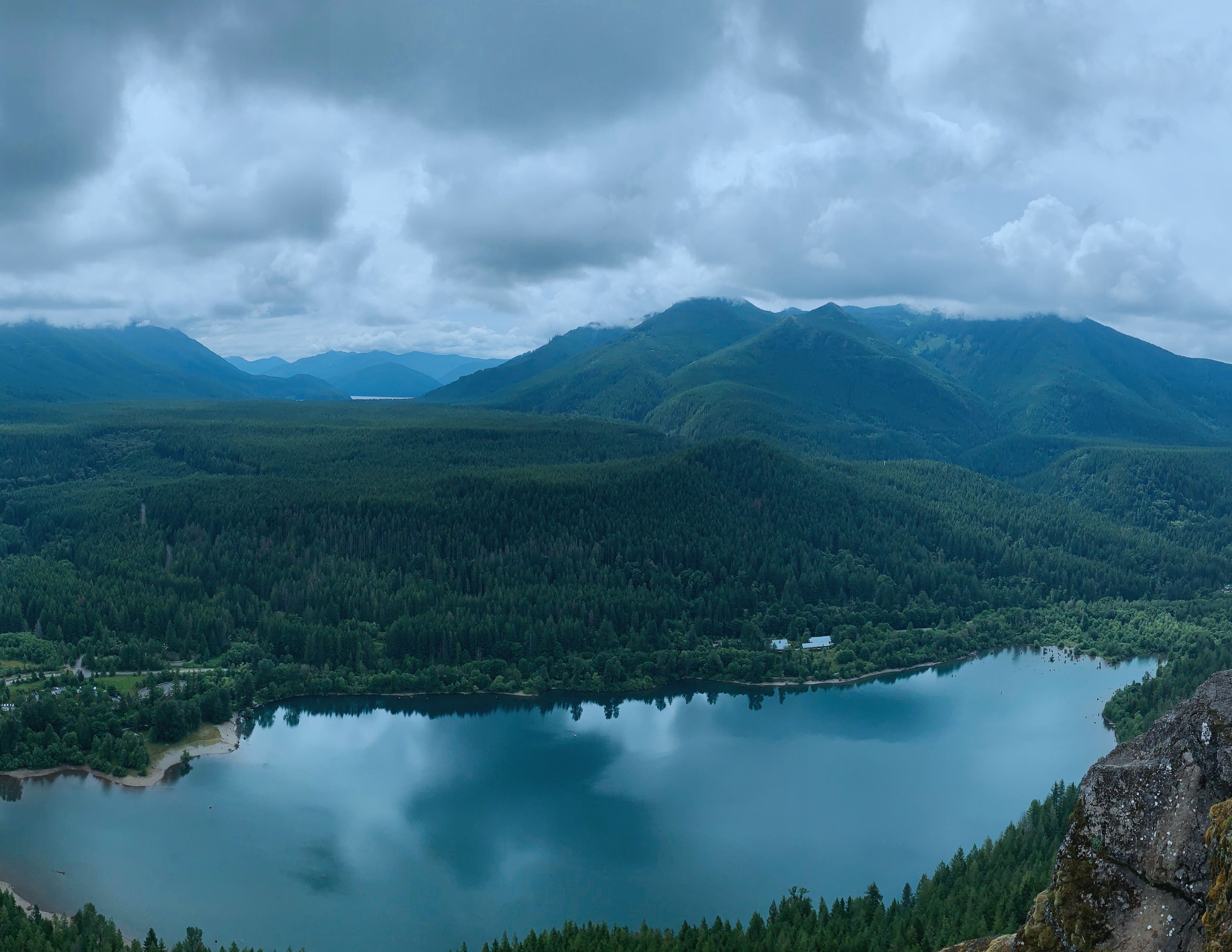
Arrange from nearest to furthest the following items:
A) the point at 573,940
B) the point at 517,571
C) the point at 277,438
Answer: the point at 573,940, the point at 517,571, the point at 277,438

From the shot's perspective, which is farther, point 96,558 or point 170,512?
point 170,512

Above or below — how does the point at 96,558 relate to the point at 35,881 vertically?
above

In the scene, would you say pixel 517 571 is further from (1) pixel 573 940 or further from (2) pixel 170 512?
(1) pixel 573 940

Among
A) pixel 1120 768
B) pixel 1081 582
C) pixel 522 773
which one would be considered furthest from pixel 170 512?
Result: pixel 1120 768

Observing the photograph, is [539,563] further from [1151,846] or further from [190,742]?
[1151,846]

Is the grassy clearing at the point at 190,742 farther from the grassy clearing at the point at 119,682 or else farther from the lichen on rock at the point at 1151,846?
the lichen on rock at the point at 1151,846

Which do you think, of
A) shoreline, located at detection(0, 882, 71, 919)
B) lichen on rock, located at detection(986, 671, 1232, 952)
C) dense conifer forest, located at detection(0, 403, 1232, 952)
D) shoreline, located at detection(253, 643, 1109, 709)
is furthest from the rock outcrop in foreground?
shoreline, located at detection(253, 643, 1109, 709)

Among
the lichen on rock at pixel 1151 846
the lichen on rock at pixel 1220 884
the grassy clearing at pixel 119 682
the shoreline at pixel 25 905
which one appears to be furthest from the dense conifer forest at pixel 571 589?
the lichen on rock at pixel 1220 884
